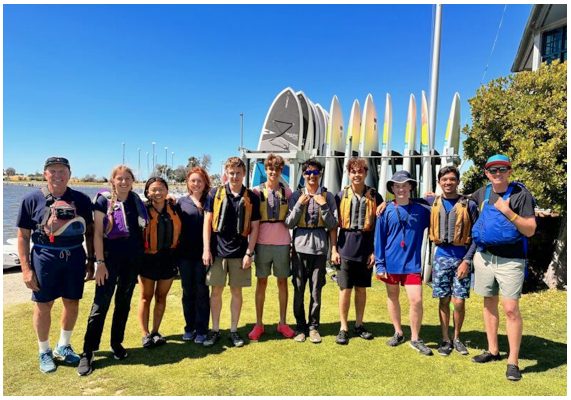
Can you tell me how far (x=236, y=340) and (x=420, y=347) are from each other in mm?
1887

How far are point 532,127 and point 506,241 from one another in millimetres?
3592

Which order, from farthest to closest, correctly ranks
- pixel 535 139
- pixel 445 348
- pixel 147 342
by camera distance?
pixel 535 139 → pixel 147 342 → pixel 445 348

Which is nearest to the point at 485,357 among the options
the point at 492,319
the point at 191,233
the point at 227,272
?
the point at 492,319

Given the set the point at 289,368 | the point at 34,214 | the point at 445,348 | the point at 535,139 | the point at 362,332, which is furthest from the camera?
the point at 535,139

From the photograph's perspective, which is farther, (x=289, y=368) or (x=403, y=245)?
(x=403, y=245)

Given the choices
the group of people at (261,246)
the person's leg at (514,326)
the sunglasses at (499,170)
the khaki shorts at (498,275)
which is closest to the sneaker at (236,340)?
the group of people at (261,246)

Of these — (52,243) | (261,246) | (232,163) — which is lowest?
(261,246)

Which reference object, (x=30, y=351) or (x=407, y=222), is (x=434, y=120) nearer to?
(x=407, y=222)

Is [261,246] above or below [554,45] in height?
below

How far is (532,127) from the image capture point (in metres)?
5.78

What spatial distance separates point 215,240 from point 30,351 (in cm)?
213

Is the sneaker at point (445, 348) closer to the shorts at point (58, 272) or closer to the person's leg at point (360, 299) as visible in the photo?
the person's leg at point (360, 299)

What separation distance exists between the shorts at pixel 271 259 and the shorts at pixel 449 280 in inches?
60.4

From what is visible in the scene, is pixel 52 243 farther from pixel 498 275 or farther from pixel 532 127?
pixel 532 127
